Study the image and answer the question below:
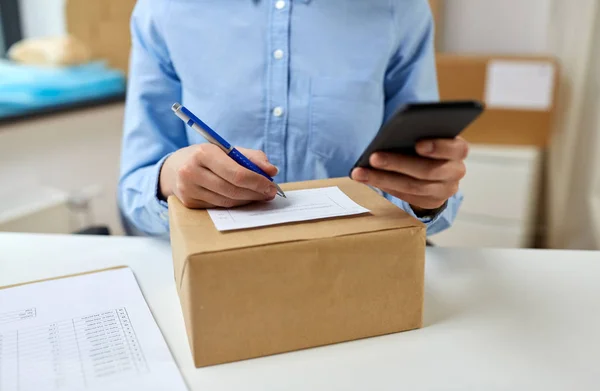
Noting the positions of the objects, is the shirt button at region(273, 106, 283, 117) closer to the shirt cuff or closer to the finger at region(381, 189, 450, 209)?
the shirt cuff

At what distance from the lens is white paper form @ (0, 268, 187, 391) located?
1.57 ft

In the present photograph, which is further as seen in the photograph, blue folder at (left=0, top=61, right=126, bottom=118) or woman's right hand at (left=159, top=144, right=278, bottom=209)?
blue folder at (left=0, top=61, right=126, bottom=118)

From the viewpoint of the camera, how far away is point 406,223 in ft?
1.78

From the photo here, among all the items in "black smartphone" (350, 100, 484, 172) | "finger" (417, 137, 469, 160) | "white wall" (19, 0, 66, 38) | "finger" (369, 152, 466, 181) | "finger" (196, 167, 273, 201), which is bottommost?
"finger" (196, 167, 273, 201)

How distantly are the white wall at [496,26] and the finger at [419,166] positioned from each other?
202cm

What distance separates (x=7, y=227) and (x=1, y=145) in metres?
0.24

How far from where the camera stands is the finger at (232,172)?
1.90 ft

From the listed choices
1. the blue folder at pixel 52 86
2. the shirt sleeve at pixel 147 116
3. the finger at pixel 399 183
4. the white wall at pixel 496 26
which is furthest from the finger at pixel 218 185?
the white wall at pixel 496 26

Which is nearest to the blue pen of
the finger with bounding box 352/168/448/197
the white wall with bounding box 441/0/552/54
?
the finger with bounding box 352/168/448/197

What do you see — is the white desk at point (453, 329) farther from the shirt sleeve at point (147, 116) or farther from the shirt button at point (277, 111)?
the shirt button at point (277, 111)

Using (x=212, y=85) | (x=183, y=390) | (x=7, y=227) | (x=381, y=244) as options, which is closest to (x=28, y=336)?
(x=183, y=390)

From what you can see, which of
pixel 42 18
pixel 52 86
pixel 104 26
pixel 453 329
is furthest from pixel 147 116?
pixel 42 18

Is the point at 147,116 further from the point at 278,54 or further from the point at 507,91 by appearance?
the point at 507,91

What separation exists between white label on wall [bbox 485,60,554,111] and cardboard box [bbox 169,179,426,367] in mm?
1622
